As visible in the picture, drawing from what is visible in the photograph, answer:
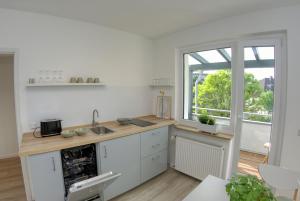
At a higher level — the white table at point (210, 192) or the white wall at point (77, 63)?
the white wall at point (77, 63)

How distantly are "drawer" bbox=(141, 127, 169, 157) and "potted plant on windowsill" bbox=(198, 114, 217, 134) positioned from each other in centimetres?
60

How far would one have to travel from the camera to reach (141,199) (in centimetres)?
217

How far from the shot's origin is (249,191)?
29.8 inches

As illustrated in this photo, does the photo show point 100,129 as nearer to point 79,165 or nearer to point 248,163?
point 79,165

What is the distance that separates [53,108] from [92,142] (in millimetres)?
856

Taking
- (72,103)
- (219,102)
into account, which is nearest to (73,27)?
(72,103)

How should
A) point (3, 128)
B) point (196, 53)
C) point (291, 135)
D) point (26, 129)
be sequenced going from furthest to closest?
point (3, 128)
point (196, 53)
point (26, 129)
point (291, 135)

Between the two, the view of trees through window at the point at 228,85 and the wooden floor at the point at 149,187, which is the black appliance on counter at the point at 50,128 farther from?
the view of trees through window at the point at 228,85

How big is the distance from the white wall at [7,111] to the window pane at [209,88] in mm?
3587

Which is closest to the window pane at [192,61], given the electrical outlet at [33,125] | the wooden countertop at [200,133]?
the wooden countertop at [200,133]

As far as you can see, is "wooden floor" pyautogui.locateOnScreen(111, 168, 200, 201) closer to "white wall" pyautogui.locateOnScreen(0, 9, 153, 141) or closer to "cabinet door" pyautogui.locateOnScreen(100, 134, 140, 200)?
"cabinet door" pyautogui.locateOnScreen(100, 134, 140, 200)

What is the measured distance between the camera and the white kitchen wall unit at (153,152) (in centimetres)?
239

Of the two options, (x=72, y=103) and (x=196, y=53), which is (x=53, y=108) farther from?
(x=196, y=53)

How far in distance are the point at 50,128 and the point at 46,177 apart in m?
0.61
